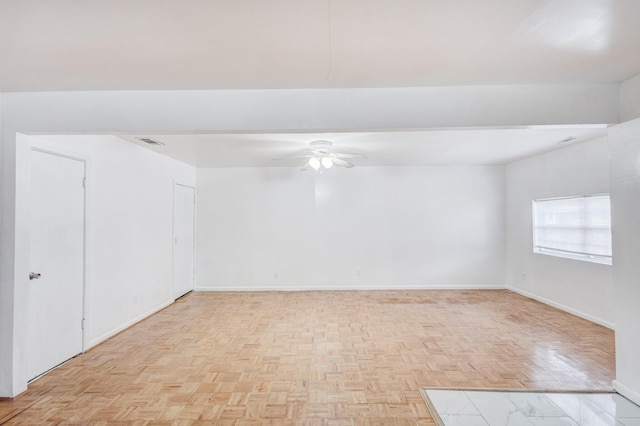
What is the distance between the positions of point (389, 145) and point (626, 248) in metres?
2.54

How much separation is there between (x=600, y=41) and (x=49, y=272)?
4.33 meters

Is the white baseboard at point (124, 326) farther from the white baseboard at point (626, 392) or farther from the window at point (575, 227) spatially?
the window at point (575, 227)

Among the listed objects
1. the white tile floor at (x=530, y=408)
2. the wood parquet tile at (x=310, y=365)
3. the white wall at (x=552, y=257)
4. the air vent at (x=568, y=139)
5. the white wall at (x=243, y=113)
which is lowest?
the white tile floor at (x=530, y=408)

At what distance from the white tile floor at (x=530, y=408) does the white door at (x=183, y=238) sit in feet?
13.9

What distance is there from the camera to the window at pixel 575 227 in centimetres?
393

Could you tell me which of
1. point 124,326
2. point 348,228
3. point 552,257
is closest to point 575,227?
point 552,257

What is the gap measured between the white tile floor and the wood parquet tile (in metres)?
0.12

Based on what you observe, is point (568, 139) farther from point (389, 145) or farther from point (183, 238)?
point (183, 238)

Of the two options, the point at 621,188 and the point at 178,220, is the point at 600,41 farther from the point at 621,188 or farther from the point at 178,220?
the point at 178,220

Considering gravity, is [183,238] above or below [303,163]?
below

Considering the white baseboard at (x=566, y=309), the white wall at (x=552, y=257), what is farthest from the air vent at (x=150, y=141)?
the white baseboard at (x=566, y=309)

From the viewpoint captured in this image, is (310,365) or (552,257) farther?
(552,257)

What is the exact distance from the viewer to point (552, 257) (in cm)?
468

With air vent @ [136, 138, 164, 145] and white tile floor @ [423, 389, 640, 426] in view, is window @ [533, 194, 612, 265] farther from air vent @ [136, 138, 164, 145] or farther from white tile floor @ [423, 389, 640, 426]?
air vent @ [136, 138, 164, 145]
